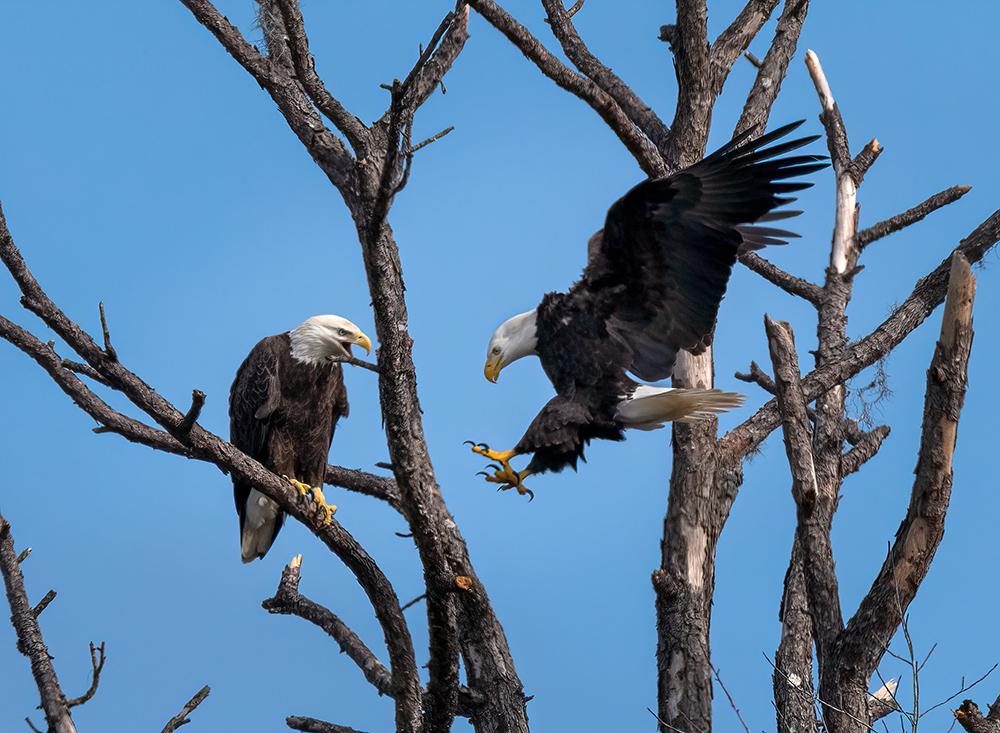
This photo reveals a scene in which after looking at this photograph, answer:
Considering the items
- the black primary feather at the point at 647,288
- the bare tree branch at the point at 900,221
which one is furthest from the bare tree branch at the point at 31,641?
the bare tree branch at the point at 900,221

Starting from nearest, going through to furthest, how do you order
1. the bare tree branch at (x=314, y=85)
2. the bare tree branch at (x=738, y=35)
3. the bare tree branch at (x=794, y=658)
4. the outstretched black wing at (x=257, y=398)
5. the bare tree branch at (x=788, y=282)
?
the bare tree branch at (x=314, y=85), the bare tree branch at (x=794, y=658), the outstretched black wing at (x=257, y=398), the bare tree branch at (x=738, y=35), the bare tree branch at (x=788, y=282)

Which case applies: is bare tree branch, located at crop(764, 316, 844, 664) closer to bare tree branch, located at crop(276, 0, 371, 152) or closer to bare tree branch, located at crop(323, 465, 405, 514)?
bare tree branch, located at crop(276, 0, 371, 152)

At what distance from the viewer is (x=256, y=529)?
6.04 meters

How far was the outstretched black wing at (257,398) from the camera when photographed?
558cm

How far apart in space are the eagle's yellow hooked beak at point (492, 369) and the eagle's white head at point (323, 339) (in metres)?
0.61

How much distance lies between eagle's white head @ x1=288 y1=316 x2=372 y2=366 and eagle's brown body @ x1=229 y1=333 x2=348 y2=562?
40 millimetres

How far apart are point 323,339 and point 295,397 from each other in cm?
32

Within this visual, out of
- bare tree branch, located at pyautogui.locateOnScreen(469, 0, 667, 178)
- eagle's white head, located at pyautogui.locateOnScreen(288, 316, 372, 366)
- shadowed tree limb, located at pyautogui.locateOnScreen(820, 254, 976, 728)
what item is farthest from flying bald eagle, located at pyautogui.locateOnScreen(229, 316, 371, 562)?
shadowed tree limb, located at pyautogui.locateOnScreen(820, 254, 976, 728)

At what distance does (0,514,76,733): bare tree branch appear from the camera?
4477 mm

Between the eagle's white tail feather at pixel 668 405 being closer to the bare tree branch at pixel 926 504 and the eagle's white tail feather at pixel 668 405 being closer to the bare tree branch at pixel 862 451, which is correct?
the bare tree branch at pixel 926 504

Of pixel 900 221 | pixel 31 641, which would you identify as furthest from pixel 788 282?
pixel 31 641

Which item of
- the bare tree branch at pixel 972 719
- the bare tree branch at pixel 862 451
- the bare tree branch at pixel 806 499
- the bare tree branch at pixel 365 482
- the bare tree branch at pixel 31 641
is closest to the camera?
the bare tree branch at pixel 972 719

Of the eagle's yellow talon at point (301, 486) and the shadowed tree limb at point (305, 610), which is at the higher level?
the eagle's yellow talon at point (301, 486)

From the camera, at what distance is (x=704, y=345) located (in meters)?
5.62
